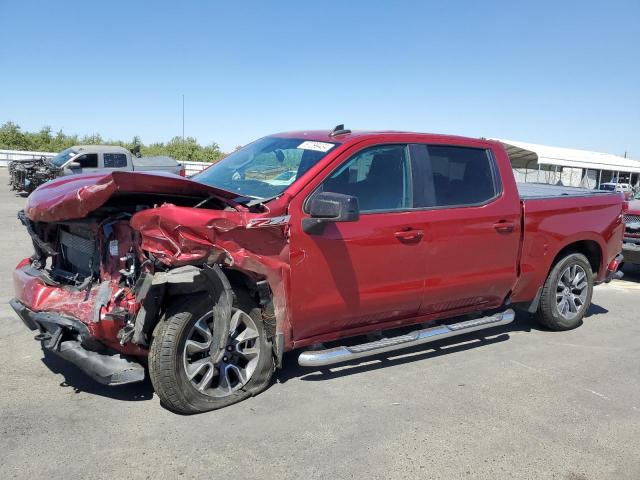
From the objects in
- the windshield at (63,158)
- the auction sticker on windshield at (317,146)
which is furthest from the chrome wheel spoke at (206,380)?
the windshield at (63,158)

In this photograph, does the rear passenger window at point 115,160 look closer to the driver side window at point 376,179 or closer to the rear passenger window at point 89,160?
the rear passenger window at point 89,160

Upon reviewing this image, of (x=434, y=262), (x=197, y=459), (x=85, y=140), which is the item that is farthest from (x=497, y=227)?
(x=85, y=140)

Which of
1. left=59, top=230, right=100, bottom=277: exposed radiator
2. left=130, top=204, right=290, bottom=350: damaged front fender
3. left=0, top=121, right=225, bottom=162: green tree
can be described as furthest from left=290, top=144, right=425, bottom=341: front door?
left=0, top=121, right=225, bottom=162: green tree

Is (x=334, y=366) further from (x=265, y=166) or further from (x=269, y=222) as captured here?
(x=265, y=166)

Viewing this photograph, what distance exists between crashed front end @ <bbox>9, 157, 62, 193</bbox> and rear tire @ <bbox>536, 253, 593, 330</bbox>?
15.5 metres

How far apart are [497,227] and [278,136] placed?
2.13m

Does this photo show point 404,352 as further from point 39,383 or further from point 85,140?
point 85,140

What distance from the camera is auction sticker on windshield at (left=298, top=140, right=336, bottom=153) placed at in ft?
13.9

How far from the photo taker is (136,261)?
3.53m

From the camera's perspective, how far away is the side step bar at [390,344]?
3943 mm

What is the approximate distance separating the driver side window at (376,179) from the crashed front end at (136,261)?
709 millimetres

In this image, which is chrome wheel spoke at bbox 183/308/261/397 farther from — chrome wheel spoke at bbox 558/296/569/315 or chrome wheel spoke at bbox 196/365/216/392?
chrome wheel spoke at bbox 558/296/569/315

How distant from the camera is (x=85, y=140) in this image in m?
52.4

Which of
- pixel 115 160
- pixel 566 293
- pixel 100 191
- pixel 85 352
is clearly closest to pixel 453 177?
pixel 566 293
